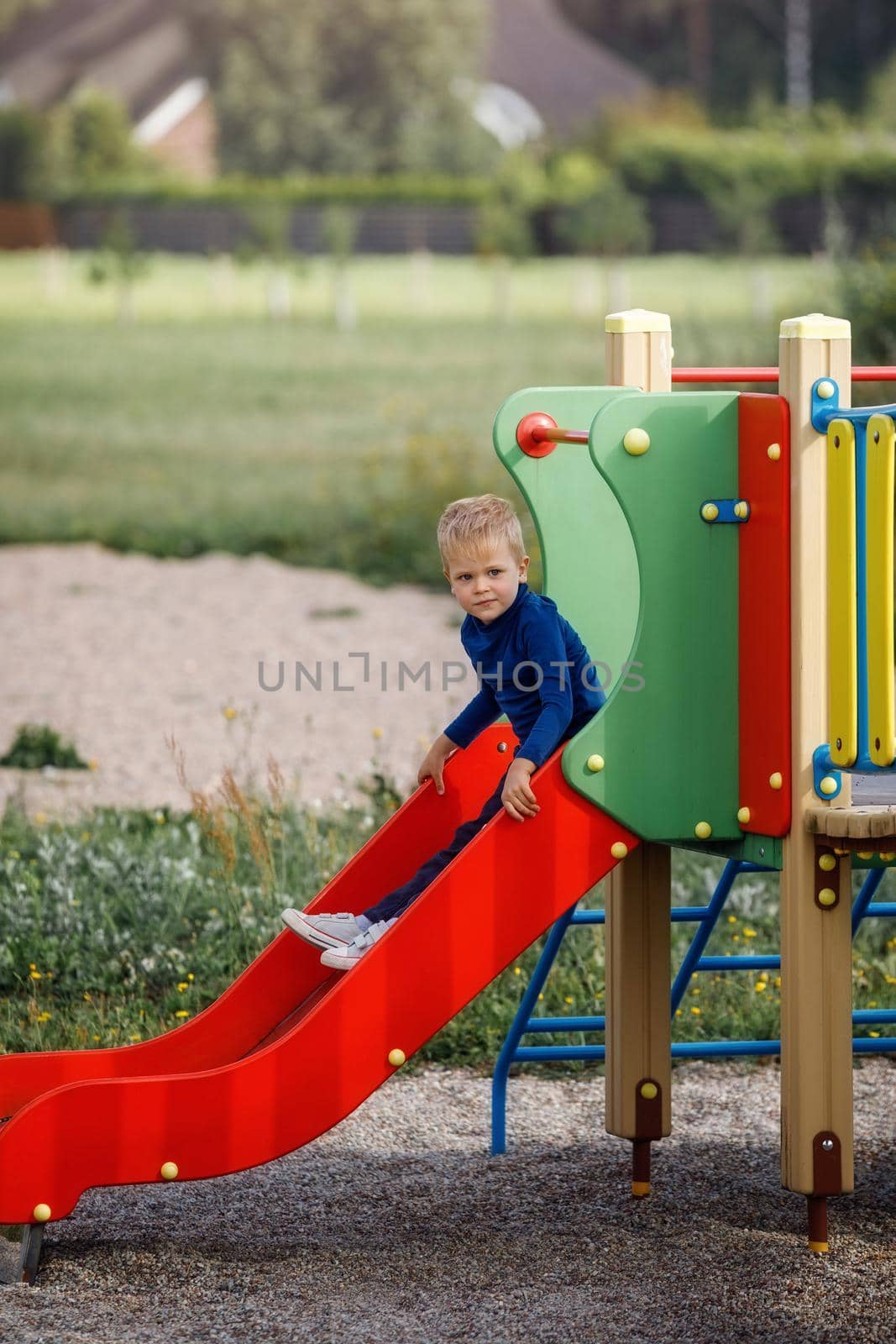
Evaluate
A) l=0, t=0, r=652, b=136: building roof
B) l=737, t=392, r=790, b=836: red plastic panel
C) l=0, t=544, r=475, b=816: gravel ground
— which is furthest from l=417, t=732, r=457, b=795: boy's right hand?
l=0, t=0, r=652, b=136: building roof

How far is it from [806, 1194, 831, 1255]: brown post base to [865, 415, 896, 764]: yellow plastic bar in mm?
887

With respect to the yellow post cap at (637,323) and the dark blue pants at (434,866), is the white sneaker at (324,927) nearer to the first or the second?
the dark blue pants at (434,866)

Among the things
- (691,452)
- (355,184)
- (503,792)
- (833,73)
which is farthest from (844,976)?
(833,73)

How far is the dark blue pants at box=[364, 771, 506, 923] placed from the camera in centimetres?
356

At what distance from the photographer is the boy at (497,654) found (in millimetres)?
3488

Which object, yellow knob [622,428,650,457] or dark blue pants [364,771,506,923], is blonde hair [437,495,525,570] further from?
dark blue pants [364,771,506,923]

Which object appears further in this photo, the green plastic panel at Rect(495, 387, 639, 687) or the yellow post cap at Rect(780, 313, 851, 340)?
the green plastic panel at Rect(495, 387, 639, 687)

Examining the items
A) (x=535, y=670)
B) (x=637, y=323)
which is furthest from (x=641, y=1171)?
(x=637, y=323)

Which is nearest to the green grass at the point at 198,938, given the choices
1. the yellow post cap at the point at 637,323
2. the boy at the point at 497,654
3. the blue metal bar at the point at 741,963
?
the blue metal bar at the point at 741,963

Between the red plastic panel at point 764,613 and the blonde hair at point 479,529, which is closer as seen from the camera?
the red plastic panel at point 764,613

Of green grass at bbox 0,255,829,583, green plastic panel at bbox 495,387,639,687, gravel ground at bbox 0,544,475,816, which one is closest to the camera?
green plastic panel at bbox 495,387,639,687

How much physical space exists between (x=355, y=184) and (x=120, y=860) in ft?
93.5

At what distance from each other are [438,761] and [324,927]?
1.47 ft

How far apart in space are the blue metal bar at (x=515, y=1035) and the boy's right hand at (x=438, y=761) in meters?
0.39
